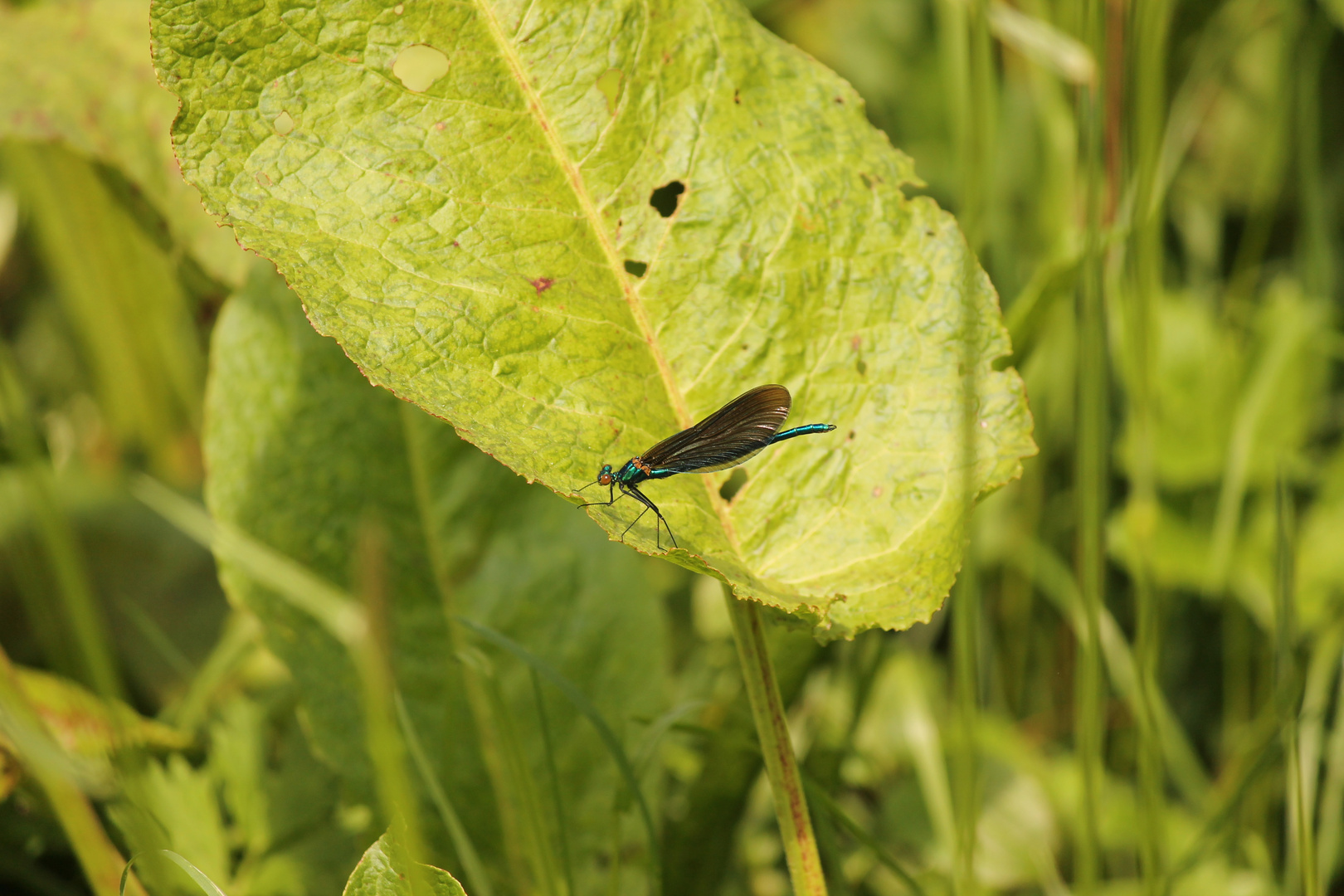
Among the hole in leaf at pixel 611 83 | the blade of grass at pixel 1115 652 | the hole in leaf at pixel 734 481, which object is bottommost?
the blade of grass at pixel 1115 652

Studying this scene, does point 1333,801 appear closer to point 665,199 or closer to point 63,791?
point 665,199

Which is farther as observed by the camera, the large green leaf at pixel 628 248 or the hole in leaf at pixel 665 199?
the hole in leaf at pixel 665 199

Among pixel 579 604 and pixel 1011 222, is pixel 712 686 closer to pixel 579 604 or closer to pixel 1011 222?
pixel 579 604

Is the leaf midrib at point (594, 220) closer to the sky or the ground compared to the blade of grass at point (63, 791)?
closer to the sky

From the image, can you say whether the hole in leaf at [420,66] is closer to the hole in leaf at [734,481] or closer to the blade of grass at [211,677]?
the hole in leaf at [734,481]

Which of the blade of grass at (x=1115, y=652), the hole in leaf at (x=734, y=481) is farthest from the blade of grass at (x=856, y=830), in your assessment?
the blade of grass at (x=1115, y=652)

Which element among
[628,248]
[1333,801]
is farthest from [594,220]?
[1333,801]

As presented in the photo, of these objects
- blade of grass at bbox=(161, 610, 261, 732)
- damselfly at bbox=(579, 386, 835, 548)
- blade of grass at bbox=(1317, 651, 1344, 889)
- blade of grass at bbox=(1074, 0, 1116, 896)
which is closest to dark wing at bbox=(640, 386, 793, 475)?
damselfly at bbox=(579, 386, 835, 548)

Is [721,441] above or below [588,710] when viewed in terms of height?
above
